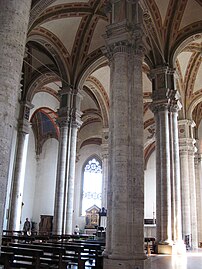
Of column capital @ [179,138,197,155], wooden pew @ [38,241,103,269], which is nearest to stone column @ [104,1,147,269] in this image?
wooden pew @ [38,241,103,269]

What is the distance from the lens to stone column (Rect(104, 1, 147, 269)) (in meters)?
7.80

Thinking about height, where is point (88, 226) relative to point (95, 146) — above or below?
below

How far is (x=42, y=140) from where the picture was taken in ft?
90.5

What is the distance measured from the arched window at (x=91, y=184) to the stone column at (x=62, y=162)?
14.6 metres

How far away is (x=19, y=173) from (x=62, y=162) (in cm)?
Answer: 332

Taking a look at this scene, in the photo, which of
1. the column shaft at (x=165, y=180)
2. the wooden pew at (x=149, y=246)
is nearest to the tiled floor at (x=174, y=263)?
the wooden pew at (x=149, y=246)

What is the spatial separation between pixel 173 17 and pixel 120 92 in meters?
7.23

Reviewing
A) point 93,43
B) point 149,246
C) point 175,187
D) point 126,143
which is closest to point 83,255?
point 126,143

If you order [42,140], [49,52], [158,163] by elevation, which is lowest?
[158,163]

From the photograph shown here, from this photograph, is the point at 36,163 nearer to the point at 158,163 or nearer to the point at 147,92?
the point at 147,92

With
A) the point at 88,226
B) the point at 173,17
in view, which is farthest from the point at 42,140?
the point at 173,17

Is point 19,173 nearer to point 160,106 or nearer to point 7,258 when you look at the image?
point 160,106

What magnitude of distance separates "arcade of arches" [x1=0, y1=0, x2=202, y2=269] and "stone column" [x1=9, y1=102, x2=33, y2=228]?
0.05 meters

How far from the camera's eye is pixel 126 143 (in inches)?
334
